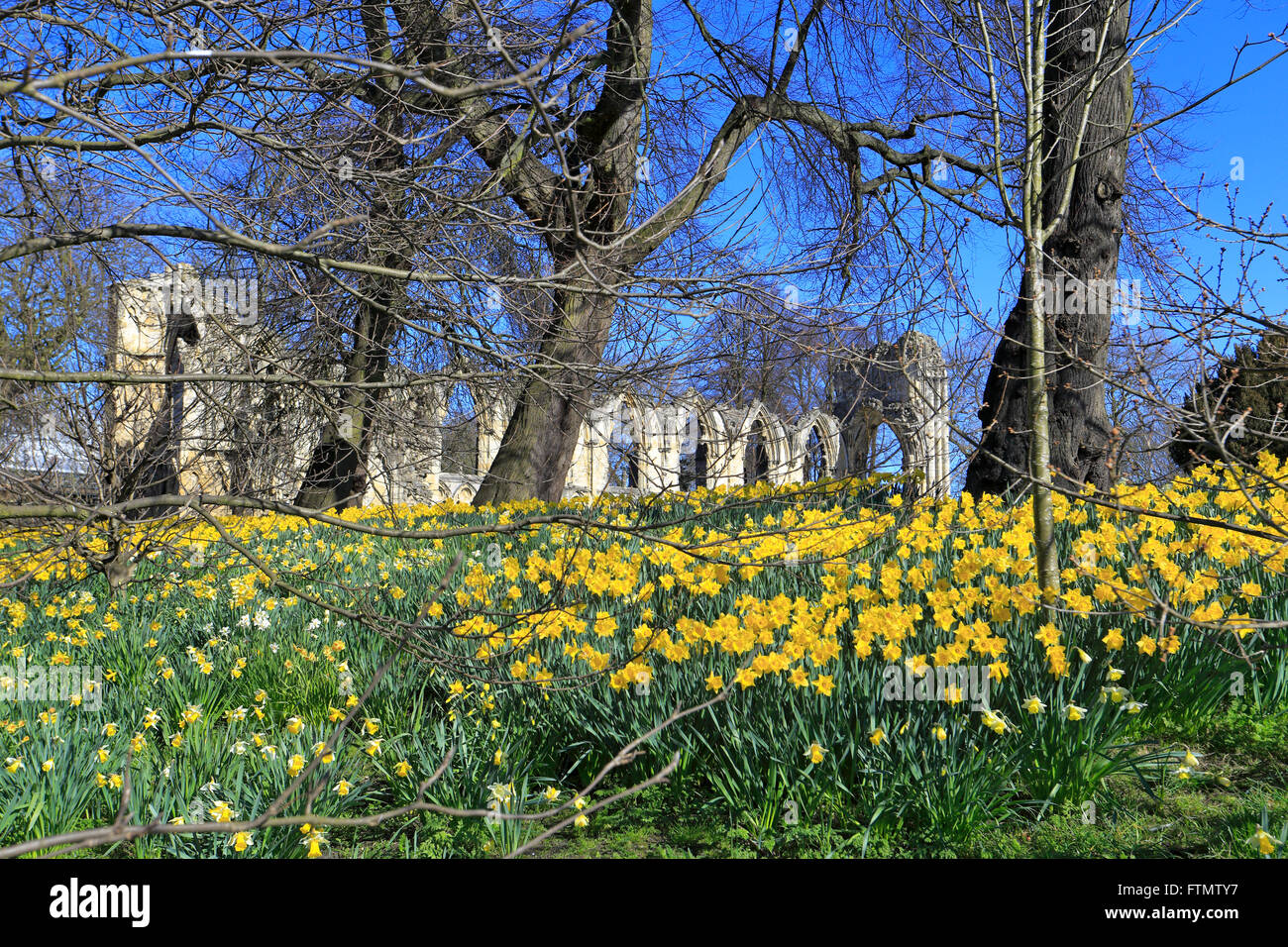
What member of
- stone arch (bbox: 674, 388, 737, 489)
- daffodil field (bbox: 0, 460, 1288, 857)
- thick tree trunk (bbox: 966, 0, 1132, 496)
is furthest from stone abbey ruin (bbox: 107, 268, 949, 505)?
thick tree trunk (bbox: 966, 0, 1132, 496)

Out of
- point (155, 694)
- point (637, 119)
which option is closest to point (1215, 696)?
point (155, 694)

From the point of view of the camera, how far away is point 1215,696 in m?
3.05

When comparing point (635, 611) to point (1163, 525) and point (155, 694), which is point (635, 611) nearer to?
point (155, 694)

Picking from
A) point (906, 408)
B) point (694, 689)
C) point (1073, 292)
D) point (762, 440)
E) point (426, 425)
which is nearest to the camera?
point (694, 689)

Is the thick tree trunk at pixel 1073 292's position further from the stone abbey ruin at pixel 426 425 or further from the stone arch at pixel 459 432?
the stone arch at pixel 459 432

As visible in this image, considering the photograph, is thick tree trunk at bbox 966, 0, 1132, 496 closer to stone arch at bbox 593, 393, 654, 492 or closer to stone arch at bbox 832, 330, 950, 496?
stone arch at bbox 832, 330, 950, 496

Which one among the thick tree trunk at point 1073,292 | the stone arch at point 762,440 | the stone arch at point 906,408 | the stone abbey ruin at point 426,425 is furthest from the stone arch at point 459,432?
the thick tree trunk at point 1073,292

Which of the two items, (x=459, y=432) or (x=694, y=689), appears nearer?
(x=694, y=689)

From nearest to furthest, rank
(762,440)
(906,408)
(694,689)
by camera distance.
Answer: (694,689)
(762,440)
(906,408)

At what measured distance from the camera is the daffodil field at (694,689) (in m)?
2.55

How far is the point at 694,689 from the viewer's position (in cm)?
298

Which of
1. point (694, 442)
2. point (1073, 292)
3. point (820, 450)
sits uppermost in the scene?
point (1073, 292)

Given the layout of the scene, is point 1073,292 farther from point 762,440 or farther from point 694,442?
point 762,440

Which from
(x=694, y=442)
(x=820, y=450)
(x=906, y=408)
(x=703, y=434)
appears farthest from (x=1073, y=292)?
(x=820, y=450)
